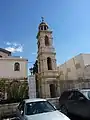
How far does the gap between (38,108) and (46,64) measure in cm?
1933

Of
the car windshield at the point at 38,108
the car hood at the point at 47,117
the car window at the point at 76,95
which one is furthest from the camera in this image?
the car window at the point at 76,95

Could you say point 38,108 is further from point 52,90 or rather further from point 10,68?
point 10,68

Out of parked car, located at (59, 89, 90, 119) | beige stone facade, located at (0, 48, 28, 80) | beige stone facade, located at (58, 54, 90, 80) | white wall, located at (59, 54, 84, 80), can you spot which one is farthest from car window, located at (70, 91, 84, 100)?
white wall, located at (59, 54, 84, 80)

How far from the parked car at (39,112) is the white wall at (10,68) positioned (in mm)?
20883

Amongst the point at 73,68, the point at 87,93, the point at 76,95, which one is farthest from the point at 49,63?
the point at 87,93

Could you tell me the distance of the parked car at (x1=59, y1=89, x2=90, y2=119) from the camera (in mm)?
8327

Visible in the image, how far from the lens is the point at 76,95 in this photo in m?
9.56

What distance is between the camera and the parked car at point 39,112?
20.4 ft

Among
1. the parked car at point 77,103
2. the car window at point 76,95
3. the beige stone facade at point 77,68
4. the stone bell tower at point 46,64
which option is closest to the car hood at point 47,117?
the parked car at point 77,103

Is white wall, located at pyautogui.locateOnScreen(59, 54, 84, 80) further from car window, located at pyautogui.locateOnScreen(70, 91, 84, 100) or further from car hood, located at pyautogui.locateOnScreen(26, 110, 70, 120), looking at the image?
car hood, located at pyautogui.locateOnScreen(26, 110, 70, 120)

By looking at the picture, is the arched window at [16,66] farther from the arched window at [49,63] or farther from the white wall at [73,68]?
the white wall at [73,68]

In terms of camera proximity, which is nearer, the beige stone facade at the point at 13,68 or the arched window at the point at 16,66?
the beige stone facade at the point at 13,68

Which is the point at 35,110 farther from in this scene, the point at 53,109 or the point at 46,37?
the point at 46,37

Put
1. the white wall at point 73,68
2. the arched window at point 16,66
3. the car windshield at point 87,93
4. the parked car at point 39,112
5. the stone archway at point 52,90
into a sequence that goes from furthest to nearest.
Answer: the white wall at point 73,68 → the arched window at point 16,66 → the stone archway at point 52,90 → the car windshield at point 87,93 → the parked car at point 39,112
